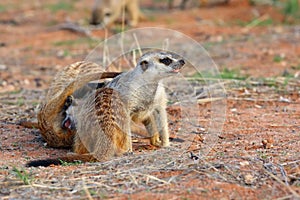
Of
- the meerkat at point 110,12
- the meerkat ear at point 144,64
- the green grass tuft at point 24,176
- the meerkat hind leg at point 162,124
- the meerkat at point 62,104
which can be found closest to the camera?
the green grass tuft at point 24,176

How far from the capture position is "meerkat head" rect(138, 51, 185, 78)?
15.5ft

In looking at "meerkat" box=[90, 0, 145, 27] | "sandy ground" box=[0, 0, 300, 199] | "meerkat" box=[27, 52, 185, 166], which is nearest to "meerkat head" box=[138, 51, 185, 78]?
"meerkat" box=[27, 52, 185, 166]

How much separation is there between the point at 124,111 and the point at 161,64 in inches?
17.3

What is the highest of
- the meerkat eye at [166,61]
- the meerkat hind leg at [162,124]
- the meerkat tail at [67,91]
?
the meerkat eye at [166,61]

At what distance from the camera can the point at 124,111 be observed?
477 cm

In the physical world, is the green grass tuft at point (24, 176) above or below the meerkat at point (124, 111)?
below

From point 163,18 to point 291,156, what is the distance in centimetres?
882

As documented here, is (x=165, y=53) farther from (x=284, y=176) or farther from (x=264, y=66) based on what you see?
(x=264, y=66)

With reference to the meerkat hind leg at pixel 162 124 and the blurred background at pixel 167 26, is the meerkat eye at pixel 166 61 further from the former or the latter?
the blurred background at pixel 167 26

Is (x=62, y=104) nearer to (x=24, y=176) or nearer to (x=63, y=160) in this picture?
(x=63, y=160)

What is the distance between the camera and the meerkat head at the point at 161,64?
186 inches

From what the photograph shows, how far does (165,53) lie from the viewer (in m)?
4.82

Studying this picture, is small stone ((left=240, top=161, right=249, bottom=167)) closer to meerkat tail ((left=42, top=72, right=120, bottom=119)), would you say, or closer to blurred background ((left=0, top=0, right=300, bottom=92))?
meerkat tail ((left=42, top=72, right=120, bottom=119))

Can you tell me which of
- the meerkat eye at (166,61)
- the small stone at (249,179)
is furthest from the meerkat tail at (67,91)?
the small stone at (249,179)
